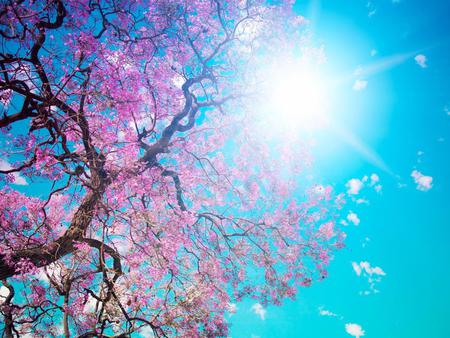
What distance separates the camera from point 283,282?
7543mm

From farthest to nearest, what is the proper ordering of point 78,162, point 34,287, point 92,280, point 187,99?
point 187,99 < point 92,280 < point 34,287 < point 78,162

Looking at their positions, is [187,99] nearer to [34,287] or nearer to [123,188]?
[123,188]

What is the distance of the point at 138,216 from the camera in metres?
4.76

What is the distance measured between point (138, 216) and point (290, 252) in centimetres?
477

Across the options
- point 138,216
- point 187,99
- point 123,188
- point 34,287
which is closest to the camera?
point 138,216

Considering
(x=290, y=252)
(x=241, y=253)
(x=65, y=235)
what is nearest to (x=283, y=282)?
(x=290, y=252)

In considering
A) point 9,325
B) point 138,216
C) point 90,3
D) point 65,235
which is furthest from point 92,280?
point 90,3

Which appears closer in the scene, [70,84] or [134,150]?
[70,84]

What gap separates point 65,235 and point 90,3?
14.3ft

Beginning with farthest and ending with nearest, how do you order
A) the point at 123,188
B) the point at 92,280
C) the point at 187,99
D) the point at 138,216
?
the point at 187,99
the point at 92,280
the point at 123,188
the point at 138,216

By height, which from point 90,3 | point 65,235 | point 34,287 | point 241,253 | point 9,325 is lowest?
point 9,325

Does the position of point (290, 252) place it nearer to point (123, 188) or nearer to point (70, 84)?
point (123, 188)

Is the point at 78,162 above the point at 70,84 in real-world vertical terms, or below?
below

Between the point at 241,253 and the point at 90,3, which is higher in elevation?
the point at 90,3
